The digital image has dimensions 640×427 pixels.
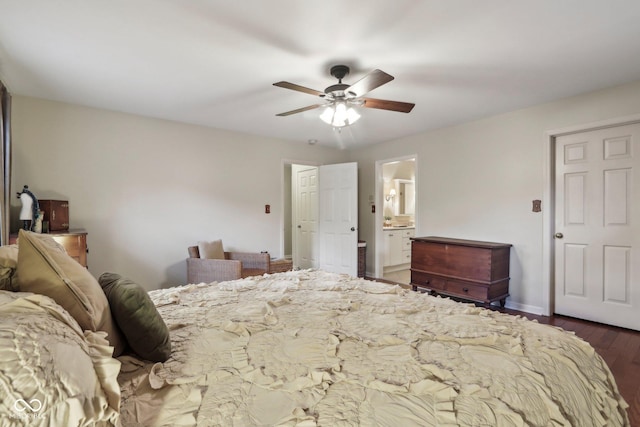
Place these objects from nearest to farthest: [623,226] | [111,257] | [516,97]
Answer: [623,226] < [516,97] < [111,257]

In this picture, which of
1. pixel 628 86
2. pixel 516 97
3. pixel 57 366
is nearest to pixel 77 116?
pixel 57 366

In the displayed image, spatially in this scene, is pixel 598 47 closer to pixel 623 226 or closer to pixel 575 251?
pixel 623 226

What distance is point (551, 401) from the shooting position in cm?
91

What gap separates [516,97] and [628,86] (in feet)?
2.98

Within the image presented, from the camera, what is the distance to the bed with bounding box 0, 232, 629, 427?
0.70m

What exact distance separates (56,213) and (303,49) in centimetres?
282

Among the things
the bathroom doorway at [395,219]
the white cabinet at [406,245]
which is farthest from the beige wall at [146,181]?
the white cabinet at [406,245]

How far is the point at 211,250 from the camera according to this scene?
3.96 m

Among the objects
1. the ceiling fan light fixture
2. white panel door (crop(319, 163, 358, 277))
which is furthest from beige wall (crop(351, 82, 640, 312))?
the ceiling fan light fixture

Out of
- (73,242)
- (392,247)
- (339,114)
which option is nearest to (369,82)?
(339,114)

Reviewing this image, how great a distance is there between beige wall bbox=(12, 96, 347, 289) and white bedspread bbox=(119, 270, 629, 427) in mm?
2563

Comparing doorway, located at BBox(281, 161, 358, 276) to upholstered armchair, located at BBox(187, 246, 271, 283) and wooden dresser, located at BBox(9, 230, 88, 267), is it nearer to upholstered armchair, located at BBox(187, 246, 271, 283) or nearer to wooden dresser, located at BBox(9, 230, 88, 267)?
upholstered armchair, located at BBox(187, 246, 271, 283)

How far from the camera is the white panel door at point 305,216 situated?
18.9ft

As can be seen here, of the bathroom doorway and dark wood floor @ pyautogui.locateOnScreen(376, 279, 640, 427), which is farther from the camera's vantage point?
the bathroom doorway
